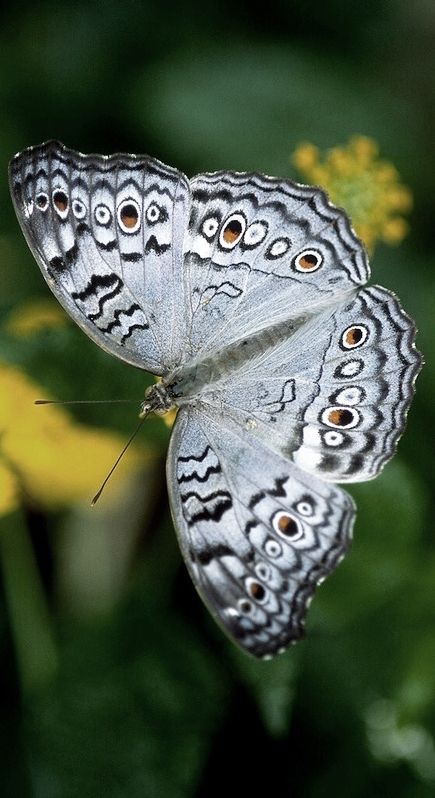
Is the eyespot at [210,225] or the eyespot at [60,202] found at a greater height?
the eyespot at [210,225]

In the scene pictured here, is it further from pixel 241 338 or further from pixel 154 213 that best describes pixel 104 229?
pixel 241 338

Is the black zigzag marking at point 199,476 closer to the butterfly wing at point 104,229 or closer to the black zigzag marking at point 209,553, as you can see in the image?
the black zigzag marking at point 209,553

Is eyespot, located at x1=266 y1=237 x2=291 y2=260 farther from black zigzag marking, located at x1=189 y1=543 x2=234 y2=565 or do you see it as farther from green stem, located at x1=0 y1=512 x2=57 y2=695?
green stem, located at x1=0 y1=512 x2=57 y2=695

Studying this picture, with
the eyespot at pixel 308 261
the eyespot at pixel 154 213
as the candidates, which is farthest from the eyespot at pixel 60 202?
the eyespot at pixel 308 261

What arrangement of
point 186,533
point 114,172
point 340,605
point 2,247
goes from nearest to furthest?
point 186,533 < point 114,172 < point 340,605 < point 2,247

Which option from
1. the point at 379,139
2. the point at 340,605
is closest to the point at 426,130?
the point at 379,139

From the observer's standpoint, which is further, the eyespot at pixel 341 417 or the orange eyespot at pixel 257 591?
the eyespot at pixel 341 417

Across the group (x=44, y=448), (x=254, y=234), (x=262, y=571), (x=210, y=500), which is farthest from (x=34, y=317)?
(x=262, y=571)

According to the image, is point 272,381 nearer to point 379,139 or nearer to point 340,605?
point 340,605
